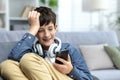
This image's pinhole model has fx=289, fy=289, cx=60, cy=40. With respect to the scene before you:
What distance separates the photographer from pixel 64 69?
5.43ft

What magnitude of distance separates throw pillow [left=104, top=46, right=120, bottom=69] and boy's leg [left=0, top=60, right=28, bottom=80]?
139 centimetres

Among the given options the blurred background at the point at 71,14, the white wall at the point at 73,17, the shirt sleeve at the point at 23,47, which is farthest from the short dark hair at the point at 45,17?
the white wall at the point at 73,17

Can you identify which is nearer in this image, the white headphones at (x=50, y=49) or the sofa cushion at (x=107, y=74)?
the white headphones at (x=50, y=49)

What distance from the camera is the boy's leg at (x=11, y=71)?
1514 mm

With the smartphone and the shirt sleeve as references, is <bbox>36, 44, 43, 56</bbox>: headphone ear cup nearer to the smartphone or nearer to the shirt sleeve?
the shirt sleeve

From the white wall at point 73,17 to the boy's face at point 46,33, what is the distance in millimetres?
2856

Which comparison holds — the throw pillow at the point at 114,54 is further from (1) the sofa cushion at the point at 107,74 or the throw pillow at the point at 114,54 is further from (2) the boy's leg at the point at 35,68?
(2) the boy's leg at the point at 35,68

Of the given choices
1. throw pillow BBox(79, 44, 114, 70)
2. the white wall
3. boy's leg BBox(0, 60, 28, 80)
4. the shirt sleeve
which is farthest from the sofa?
the white wall

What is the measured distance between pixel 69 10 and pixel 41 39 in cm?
298

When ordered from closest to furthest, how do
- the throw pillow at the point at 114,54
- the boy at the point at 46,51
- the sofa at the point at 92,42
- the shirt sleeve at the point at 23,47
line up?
1. the boy at the point at 46,51
2. the shirt sleeve at the point at 23,47
3. the sofa at the point at 92,42
4. the throw pillow at the point at 114,54

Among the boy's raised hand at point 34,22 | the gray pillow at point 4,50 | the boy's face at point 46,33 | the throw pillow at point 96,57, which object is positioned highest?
the boy's raised hand at point 34,22

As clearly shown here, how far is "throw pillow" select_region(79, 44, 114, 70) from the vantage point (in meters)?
2.76

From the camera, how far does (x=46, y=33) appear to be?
1825 mm

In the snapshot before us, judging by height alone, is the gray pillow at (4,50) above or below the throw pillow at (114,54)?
above
